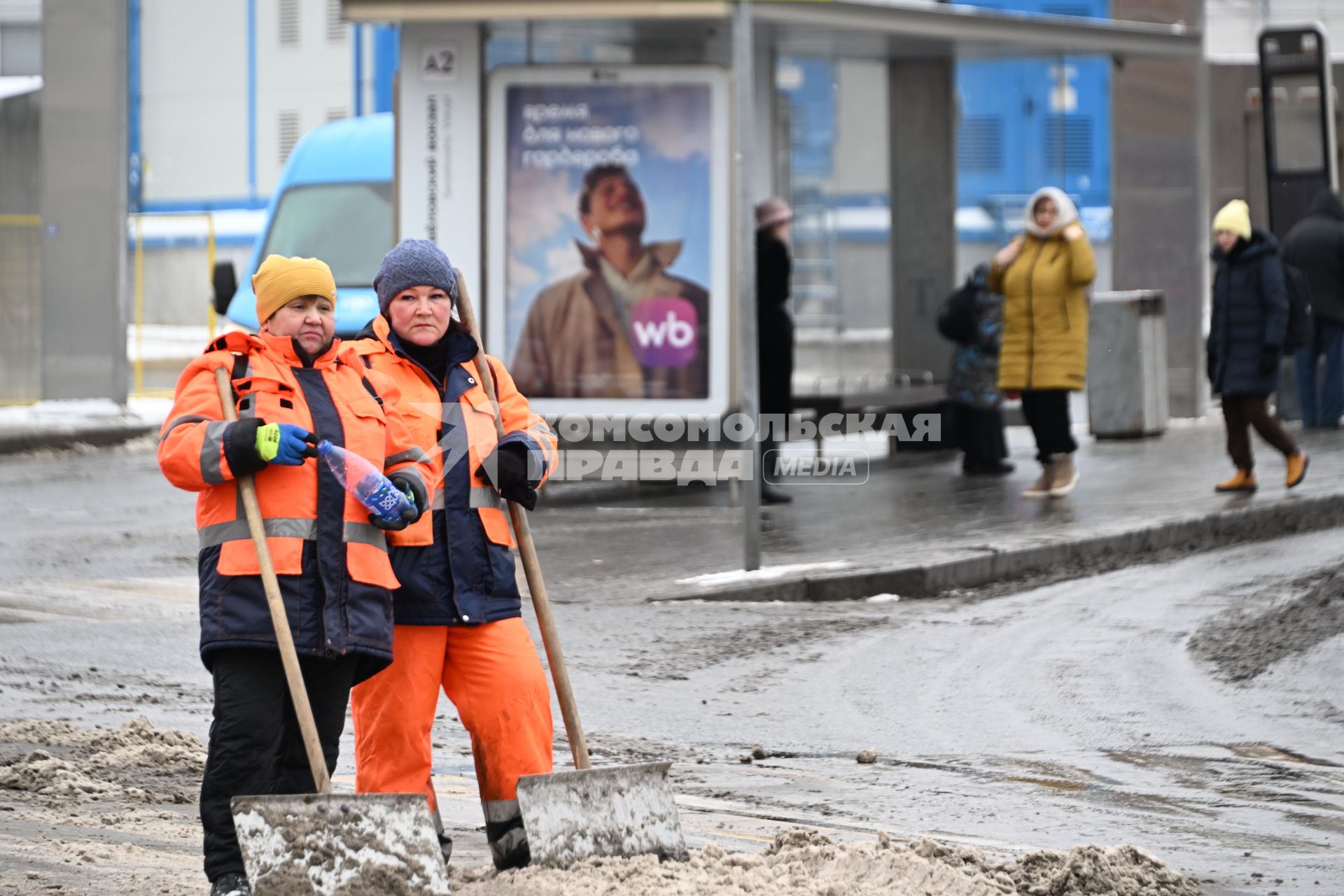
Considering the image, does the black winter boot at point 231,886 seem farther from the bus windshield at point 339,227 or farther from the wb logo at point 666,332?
the bus windshield at point 339,227

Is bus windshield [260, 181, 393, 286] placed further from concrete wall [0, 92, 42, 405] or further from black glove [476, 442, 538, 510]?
black glove [476, 442, 538, 510]

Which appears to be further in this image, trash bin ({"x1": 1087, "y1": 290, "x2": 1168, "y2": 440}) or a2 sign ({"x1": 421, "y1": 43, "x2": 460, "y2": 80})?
trash bin ({"x1": 1087, "y1": 290, "x2": 1168, "y2": 440})

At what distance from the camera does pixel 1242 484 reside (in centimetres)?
1214

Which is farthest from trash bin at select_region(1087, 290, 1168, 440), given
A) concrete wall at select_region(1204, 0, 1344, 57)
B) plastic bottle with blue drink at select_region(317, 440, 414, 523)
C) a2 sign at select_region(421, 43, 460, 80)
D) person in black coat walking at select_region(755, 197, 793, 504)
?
concrete wall at select_region(1204, 0, 1344, 57)

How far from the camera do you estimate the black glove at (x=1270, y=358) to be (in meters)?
12.1

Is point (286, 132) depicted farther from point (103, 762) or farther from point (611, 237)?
point (103, 762)

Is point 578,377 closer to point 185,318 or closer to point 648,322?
point 648,322

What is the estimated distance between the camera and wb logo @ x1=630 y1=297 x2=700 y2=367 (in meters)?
12.3

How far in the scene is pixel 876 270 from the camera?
55.8 feet

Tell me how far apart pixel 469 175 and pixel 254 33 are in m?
23.0

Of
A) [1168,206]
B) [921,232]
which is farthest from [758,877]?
[1168,206]

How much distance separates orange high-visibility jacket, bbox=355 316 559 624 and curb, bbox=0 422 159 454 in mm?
13069

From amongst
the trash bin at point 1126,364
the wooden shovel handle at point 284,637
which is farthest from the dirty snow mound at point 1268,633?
the trash bin at point 1126,364

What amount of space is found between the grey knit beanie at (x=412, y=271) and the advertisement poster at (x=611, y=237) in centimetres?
743
